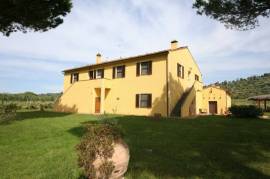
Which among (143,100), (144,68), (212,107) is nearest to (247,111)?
(212,107)

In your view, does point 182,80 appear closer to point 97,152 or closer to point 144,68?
point 144,68

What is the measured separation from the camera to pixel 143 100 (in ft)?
70.7

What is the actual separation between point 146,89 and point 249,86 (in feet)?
174

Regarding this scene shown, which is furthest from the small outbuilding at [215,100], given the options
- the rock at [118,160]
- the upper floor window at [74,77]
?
the rock at [118,160]

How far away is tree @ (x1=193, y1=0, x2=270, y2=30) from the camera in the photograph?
9.32 metres

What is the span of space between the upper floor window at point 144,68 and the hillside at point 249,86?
34.7m

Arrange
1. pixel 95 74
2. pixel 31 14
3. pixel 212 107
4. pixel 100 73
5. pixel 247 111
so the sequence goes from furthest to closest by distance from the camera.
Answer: pixel 212 107 → pixel 95 74 → pixel 100 73 → pixel 247 111 → pixel 31 14

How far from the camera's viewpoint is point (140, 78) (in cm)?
2186

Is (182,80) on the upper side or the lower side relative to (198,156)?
upper

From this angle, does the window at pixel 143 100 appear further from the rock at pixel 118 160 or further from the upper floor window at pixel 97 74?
the rock at pixel 118 160

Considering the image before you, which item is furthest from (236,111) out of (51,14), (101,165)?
(101,165)

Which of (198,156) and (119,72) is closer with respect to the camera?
(198,156)

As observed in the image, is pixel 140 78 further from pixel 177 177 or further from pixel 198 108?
pixel 177 177

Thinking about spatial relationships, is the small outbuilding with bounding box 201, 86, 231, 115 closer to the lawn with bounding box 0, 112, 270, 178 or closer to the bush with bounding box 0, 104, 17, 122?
the lawn with bounding box 0, 112, 270, 178
